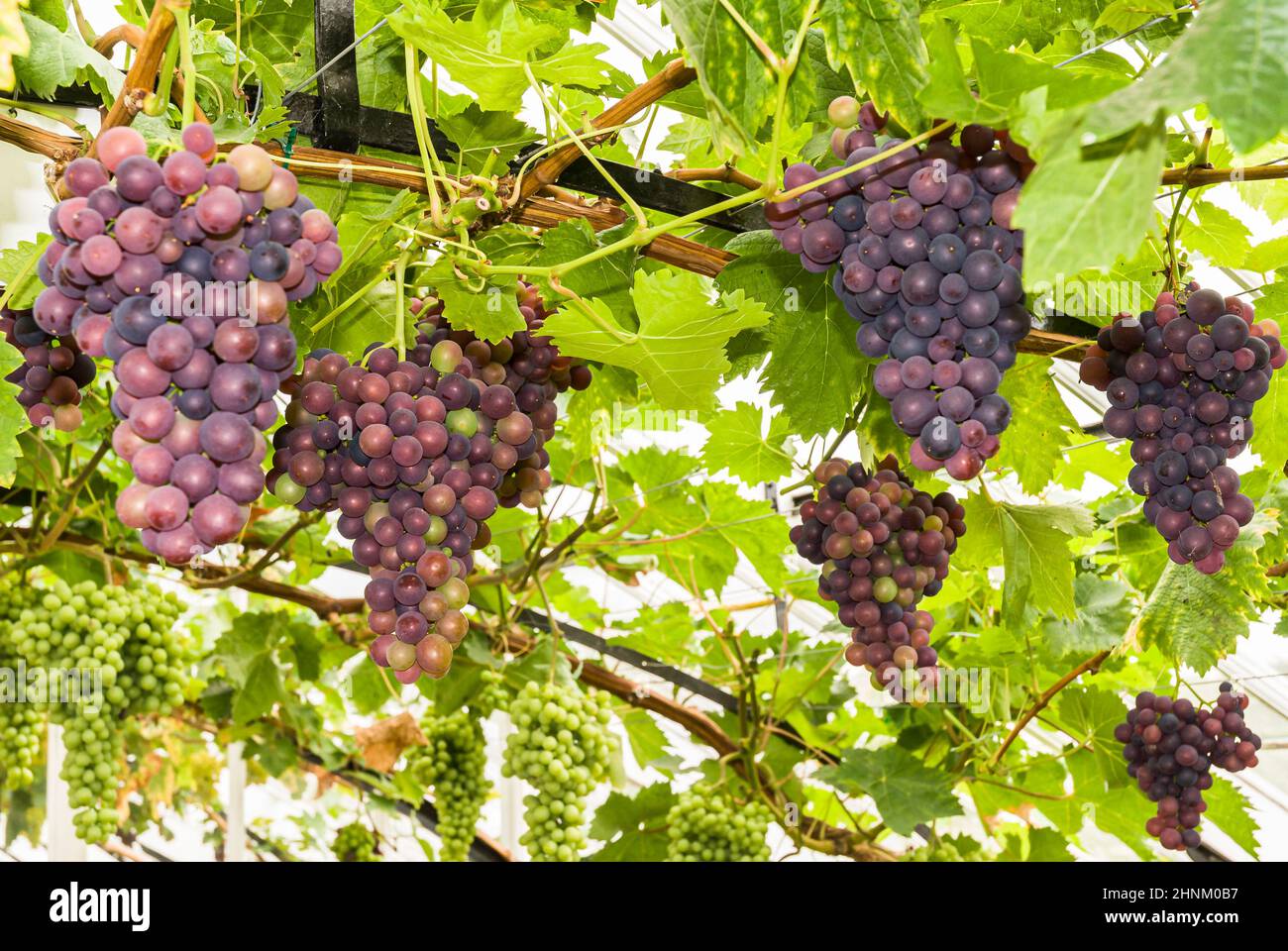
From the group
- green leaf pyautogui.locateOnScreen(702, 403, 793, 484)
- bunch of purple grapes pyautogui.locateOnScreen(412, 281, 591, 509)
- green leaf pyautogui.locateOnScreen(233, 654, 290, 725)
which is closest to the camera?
bunch of purple grapes pyautogui.locateOnScreen(412, 281, 591, 509)

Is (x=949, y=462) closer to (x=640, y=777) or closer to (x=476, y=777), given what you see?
(x=476, y=777)

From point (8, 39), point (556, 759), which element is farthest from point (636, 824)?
point (8, 39)

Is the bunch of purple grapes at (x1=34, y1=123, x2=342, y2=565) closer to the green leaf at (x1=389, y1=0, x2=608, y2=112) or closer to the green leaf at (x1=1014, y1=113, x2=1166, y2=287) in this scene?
the green leaf at (x1=389, y1=0, x2=608, y2=112)

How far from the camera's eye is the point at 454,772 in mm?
3010

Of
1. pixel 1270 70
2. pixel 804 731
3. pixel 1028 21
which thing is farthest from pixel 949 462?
pixel 804 731

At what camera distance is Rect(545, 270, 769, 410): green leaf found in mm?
1022

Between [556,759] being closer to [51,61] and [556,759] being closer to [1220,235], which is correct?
[1220,235]

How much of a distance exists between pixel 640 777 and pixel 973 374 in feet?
15.0

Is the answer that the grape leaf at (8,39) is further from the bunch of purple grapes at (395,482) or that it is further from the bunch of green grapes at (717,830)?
the bunch of green grapes at (717,830)

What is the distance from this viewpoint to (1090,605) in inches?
93.6

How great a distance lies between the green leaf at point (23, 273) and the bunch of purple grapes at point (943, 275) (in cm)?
68

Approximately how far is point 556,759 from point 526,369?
1.42 metres

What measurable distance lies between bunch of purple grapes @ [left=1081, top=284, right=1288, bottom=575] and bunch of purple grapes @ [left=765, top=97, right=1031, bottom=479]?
0.90 ft

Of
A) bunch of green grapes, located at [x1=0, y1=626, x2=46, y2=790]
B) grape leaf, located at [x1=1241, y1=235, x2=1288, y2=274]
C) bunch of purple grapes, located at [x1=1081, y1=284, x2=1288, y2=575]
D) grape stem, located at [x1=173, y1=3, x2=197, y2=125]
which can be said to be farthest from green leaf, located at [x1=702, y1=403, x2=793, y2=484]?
bunch of green grapes, located at [x1=0, y1=626, x2=46, y2=790]
